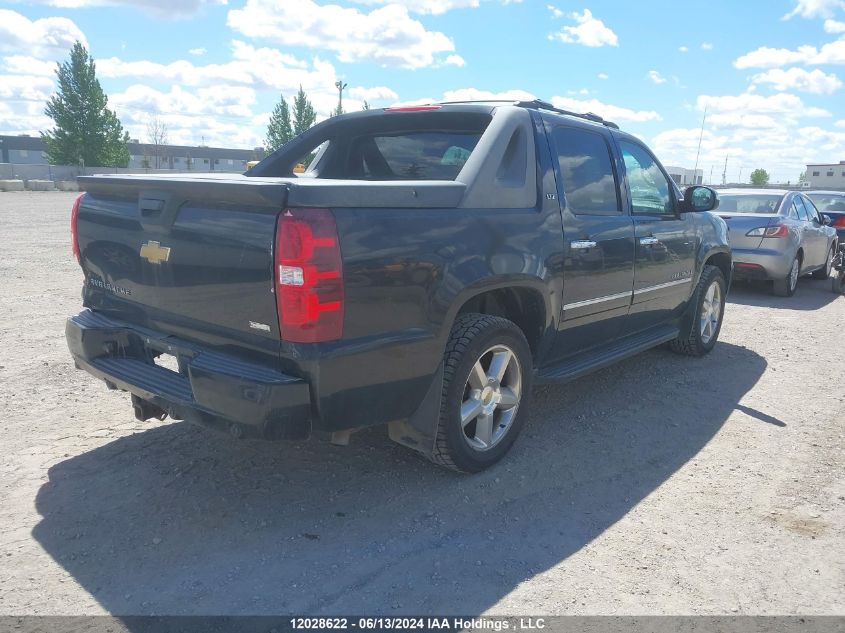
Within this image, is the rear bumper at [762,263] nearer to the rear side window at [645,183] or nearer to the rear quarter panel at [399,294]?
the rear side window at [645,183]

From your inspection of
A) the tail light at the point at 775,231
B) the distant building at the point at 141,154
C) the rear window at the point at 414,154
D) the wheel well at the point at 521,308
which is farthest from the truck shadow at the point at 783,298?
the distant building at the point at 141,154

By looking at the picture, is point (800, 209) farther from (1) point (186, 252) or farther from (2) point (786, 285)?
(1) point (186, 252)

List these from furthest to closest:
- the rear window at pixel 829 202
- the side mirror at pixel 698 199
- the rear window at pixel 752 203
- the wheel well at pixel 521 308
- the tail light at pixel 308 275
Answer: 1. the rear window at pixel 829 202
2. the rear window at pixel 752 203
3. the side mirror at pixel 698 199
4. the wheel well at pixel 521 308
5. the tail light at pixel 308 275

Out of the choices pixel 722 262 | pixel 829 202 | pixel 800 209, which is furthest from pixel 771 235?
pixel 829 202

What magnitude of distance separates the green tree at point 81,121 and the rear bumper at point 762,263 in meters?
49.6

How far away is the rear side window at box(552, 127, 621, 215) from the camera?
13.4ft

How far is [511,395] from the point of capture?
3.71 meters

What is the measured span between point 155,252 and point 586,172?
271cm

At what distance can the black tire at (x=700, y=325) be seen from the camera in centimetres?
589

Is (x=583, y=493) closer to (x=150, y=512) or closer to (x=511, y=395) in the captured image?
(x=511, y=395)

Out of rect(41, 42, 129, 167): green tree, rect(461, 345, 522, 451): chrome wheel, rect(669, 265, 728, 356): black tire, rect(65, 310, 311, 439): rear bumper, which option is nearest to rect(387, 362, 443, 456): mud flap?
rect(461, 345, 522, 451): chrome wheel

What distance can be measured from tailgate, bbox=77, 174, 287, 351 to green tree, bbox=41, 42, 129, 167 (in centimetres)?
5143

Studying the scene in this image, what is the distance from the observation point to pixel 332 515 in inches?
126

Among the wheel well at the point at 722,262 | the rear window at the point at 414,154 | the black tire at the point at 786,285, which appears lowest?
the black tire at the point at 786,285
